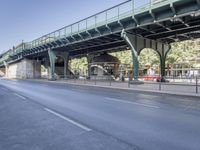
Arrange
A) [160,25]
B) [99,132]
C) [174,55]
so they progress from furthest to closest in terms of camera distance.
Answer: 1. [174,55]
2. [160,25]
3. [99,132]

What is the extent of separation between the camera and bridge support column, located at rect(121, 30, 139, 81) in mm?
27612

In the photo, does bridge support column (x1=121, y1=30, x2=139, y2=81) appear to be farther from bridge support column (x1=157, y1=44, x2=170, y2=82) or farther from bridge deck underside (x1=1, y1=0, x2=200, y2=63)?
bridge support column (x1=157, y1=44, x2=170, y2=82)

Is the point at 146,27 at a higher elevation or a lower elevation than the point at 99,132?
higher

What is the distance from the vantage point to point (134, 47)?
2883 cm

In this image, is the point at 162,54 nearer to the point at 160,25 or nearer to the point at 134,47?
the point at 134,47

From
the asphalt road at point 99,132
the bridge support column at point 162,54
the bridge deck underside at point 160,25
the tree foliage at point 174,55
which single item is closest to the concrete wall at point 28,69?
the tree foliage at point 174,55

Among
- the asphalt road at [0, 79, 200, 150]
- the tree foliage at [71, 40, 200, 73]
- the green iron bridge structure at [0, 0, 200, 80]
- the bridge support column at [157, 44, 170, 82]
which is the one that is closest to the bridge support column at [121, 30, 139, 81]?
the green iron bridge structure at [0, 0, 200, 80]

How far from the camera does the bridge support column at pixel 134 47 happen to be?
27612 mm

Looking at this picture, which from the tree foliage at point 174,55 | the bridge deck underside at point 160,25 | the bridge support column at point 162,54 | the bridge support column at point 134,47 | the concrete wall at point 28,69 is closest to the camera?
the bridge deck underside at point 160,25

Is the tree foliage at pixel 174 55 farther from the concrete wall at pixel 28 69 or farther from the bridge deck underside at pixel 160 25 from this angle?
the bridge deck underside at pixel 160 25

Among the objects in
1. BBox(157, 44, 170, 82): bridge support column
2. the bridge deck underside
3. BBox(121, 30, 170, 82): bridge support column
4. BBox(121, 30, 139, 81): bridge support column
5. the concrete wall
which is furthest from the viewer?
the concrete wall

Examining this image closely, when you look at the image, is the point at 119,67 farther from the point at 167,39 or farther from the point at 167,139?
the point at 167,139

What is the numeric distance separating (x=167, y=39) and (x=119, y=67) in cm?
2044

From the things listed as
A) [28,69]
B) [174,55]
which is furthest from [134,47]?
[28,69]
